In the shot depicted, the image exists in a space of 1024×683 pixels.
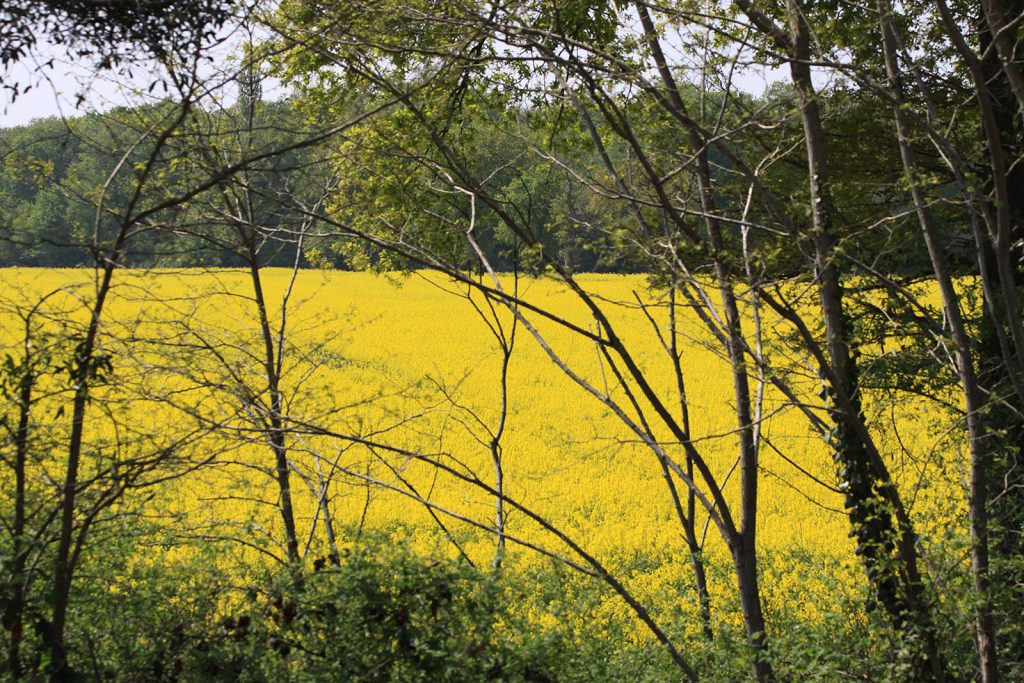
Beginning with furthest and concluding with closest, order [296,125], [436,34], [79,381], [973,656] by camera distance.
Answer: [973,656] → [436,34] → [296,125] → [79,381]

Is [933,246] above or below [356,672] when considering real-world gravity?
above

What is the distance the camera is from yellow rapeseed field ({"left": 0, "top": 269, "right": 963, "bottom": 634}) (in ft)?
17.3

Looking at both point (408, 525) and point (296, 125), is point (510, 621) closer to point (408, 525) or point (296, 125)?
point (296, 125)

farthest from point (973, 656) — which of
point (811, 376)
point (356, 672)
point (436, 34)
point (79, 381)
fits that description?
point (79, 381)

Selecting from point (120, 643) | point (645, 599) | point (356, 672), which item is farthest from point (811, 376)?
point (645, 599)

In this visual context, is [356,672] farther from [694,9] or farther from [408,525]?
[408,525]

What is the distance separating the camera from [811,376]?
17.6 feet

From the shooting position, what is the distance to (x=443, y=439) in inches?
617

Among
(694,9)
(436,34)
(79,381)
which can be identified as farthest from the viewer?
(436,34)

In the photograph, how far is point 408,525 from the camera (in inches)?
498

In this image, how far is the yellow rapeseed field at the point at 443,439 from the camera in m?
5.29

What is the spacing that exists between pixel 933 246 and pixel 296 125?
3.50 metres

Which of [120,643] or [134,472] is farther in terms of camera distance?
[120,643]

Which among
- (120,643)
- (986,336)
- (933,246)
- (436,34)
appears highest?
(436,34)
